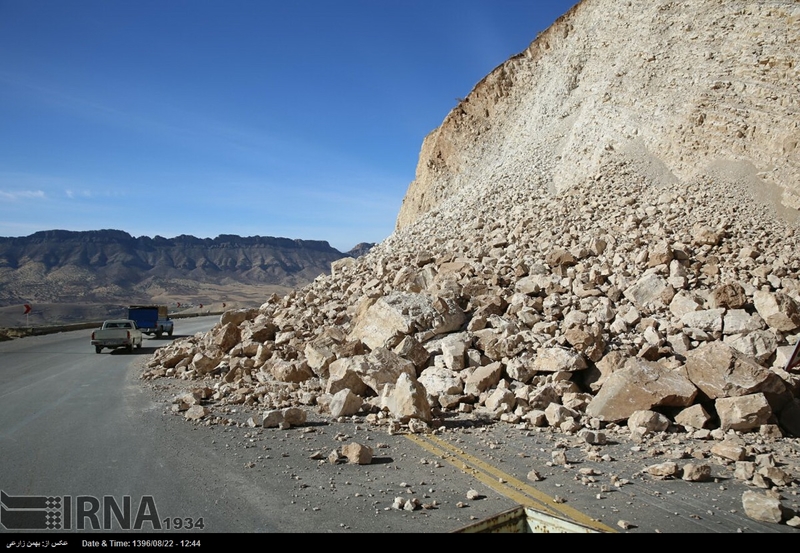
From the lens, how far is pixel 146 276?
14875cm

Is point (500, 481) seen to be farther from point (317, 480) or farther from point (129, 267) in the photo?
point (129, 267)

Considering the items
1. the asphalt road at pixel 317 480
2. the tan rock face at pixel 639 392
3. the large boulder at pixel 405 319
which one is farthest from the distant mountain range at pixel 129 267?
the tan rock face at pixel 639 392

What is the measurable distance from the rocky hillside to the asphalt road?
492 mm

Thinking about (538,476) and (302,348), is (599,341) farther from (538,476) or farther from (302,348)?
(302,348)

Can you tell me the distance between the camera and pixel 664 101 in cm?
1590

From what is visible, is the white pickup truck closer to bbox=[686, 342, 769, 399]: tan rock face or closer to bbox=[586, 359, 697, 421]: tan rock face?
bbox=[586, 359, 697, 421]: tan rock face

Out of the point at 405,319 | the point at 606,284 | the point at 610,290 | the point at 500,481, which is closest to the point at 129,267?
the point at 405,319

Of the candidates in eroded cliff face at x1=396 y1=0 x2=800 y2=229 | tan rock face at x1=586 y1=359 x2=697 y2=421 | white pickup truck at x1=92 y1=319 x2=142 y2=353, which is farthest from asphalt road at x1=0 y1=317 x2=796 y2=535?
white pickup truck at x1=92 y1=319 x2=142 y2=353

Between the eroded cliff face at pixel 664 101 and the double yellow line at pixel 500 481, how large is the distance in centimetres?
990

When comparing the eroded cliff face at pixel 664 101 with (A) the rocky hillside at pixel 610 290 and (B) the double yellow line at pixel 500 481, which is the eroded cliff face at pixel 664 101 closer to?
(A) the rocky hillside at pixel 610 290

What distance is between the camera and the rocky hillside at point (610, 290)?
6484 millimetres

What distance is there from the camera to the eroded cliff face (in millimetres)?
13062

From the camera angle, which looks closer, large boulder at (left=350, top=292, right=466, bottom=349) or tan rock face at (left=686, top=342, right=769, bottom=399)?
tan rock face at (left=686, top=342, right=769, bottom=399)

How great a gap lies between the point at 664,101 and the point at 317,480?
624 inches
